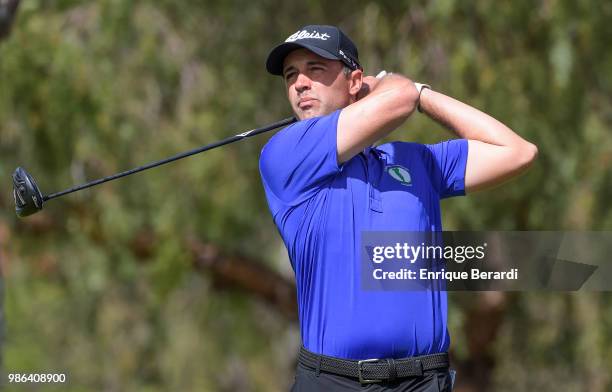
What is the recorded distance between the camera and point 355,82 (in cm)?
382

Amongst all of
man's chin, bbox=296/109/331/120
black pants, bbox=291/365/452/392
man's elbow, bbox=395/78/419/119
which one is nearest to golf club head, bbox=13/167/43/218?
man's chin, bbox=296/109/331/120

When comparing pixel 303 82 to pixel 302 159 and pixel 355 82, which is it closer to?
pixel 355 82

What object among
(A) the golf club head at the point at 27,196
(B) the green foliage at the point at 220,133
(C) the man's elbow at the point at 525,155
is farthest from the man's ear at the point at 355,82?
(B) the green foliage at the point at 220,133

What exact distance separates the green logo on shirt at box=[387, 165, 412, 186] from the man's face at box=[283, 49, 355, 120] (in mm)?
302

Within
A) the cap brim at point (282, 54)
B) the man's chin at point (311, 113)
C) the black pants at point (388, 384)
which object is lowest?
the black pants at point (388, 384)

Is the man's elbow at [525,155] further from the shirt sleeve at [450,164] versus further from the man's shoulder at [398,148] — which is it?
the man's shoulder at [398,148]

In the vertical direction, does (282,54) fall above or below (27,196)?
above

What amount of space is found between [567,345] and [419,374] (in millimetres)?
6461

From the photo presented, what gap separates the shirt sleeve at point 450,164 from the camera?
12.4 feet

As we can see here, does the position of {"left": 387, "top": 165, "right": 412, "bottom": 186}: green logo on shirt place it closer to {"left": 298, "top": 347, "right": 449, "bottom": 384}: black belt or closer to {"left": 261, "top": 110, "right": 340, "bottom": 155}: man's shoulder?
{"left": 261, "top": 110, "right": 340, "bottom": 155}: man's shoulder

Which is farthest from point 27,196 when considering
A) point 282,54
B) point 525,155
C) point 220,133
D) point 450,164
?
point 220,133

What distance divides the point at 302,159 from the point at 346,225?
0.81 ft

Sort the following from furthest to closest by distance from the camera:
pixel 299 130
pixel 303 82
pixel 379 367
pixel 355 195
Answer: pixel 303 82, pixel 299 130, pixel 355 195, pixel 379 367

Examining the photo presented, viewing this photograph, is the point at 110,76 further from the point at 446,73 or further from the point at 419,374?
the point at 419,374
